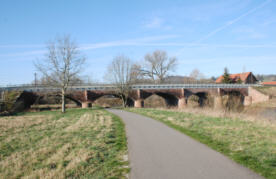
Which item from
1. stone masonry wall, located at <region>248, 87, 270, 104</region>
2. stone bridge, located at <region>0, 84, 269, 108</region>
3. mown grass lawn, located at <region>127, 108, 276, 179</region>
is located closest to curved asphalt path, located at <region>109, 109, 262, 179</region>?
mown grass lawn, located at <region>127, 108, 276, 179</region>

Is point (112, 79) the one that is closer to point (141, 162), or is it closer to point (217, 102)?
point (217, 102)

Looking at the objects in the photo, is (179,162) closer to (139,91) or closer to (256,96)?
(139,91)

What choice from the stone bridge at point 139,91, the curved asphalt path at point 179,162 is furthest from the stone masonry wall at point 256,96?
the curved asphalt path at point 179,162

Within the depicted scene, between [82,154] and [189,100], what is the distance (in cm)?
3558

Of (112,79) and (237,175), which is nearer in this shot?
(237,175)

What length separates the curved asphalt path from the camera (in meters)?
4.87

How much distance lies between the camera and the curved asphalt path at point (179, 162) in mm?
4871

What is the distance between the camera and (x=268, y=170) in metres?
5.00

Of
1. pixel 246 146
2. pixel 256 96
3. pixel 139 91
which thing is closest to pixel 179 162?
pixel 246 146

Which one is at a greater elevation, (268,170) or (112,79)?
(112,79)

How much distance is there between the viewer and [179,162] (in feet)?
19.0

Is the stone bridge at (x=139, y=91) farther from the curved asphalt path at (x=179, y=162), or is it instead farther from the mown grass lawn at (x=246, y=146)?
the curved asphalt path at (x=179, y=162)

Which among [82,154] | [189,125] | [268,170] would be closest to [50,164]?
[82,154]

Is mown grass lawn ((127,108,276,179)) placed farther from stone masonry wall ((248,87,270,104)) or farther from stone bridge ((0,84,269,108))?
stone masonry wall ((248,87,270,104))
